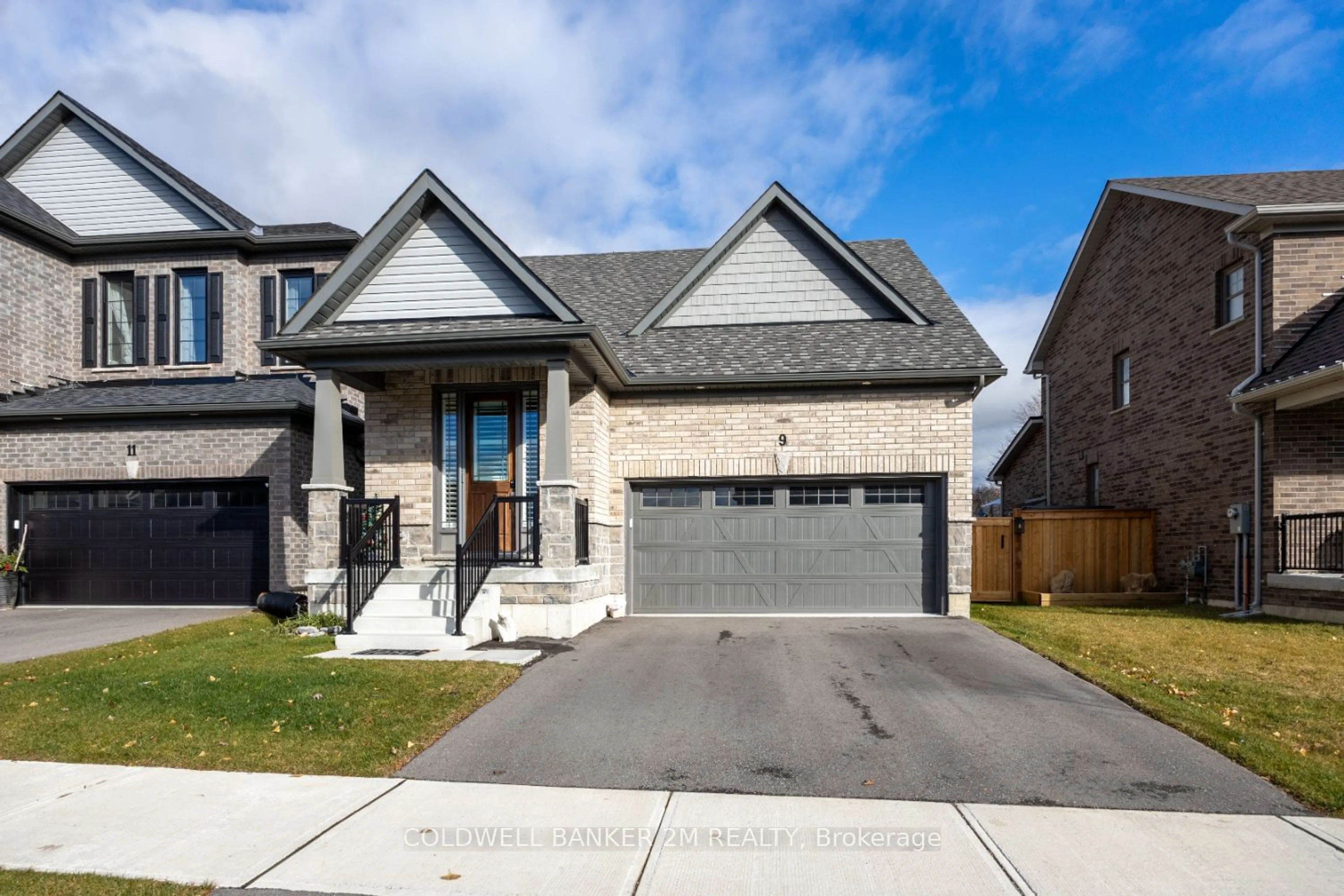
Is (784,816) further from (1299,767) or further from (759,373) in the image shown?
(759,373)

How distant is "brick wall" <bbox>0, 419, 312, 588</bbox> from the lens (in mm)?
13125

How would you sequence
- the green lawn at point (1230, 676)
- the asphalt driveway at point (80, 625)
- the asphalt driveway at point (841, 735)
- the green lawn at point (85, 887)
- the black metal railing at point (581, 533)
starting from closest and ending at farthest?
the green lawn at point (85, 887) → the asphalt driveway at point (841, 735) → the green lawn at point (1230, 676) → the asphalt driveway at point (80, 625) → the black metal railing at point (581, 533)

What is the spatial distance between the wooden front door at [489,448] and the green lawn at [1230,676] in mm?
7377

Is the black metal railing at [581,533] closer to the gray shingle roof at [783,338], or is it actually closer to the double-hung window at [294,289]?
the gray shingle roof at [783,338]

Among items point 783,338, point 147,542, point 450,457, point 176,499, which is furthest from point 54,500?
point 783,338

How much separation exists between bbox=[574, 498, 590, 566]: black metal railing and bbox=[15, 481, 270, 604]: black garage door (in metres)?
5.84

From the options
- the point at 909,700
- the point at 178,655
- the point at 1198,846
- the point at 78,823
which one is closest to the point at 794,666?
the point at 909,700

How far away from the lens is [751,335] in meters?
13.7

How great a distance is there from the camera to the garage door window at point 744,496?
12.6m

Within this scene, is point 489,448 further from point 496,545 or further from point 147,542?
point 147,542

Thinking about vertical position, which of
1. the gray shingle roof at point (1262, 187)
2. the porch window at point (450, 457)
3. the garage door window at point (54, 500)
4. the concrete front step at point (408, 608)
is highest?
the gray shingle roof at point (1262, 187)

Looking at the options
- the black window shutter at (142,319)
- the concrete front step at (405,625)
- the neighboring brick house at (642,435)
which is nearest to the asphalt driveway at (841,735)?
the concrete front step at (405,625)

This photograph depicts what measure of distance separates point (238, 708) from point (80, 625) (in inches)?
291

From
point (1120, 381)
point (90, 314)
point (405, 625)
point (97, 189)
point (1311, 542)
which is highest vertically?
point (97, 189)
